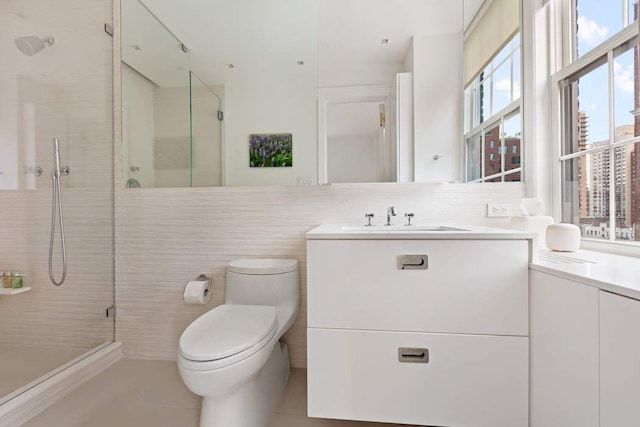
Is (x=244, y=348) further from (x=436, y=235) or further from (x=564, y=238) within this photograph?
(x=564, y=238)

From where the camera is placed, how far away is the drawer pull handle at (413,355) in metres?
1.06

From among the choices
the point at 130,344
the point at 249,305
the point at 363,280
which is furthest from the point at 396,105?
the point at 130,344

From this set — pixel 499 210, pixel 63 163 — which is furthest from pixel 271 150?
pixel 499 210

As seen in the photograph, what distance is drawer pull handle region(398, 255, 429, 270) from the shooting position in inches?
41.8

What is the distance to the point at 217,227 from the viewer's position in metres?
1.71

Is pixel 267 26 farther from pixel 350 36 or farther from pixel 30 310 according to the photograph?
pixel 30 310

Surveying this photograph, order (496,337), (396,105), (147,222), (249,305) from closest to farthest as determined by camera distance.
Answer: (496,337), (249,305), (396,105), (147,222)

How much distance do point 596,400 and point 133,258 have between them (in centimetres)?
215

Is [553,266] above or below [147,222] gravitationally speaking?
below

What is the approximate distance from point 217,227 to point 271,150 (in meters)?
0.56

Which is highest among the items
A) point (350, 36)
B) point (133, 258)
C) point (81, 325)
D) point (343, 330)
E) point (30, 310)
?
point (350, 36)

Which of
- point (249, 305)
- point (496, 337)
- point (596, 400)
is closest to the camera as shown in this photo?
point (596, 400)

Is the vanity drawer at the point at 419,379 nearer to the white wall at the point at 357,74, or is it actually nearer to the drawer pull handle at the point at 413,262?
the drawer pull handle at the point at 413,262

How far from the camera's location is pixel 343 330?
43.0 inches
